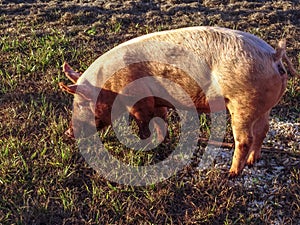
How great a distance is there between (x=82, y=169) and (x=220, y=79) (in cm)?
146

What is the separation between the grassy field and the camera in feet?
11.2

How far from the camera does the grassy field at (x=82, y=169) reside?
Answer: 341cm

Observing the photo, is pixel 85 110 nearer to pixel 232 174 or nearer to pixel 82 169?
pixel 82 169

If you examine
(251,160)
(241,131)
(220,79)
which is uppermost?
(220,79)

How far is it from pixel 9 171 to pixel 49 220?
65 cm

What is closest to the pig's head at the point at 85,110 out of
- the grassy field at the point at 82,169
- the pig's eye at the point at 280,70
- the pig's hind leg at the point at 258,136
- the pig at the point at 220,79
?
the pig at the point at 220,79

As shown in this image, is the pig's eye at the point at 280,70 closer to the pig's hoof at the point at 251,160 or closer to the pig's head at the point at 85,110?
the pig's hoof at the point at 251,160

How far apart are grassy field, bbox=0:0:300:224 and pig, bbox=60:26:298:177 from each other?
301 mm

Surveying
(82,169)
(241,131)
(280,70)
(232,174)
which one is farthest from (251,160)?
(82,169)

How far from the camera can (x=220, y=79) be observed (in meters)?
3.29

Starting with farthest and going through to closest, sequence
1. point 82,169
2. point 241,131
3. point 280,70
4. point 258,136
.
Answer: point 82,169
point 258,136
point 241,131
point 280,70

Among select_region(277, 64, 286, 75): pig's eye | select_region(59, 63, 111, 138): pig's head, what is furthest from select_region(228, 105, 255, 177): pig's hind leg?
select_region(59, 63, 111, 138): pig's head

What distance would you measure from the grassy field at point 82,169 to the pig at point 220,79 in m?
Result: 0.30

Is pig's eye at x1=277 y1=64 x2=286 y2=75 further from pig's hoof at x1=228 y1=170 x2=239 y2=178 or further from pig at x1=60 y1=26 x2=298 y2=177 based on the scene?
pig's hoof at x1=228 y1=170 x2=239 y2=178
